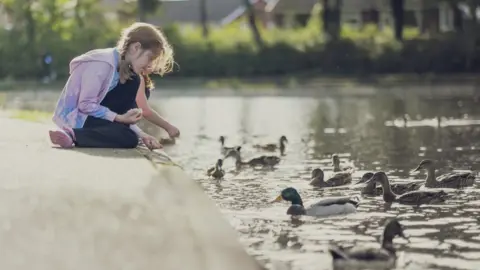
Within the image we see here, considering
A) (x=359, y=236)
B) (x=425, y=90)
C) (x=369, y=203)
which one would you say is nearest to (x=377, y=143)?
(x=369, y=203)

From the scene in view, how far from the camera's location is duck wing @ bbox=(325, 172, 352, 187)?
15.3 metres

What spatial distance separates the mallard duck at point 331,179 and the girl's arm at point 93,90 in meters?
3.26

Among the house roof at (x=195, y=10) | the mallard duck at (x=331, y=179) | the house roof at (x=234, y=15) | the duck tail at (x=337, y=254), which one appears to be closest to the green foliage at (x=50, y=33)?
the house roof at (x=234, y=15)

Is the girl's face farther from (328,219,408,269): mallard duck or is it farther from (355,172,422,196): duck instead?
(328,219,408,269): mallard duck

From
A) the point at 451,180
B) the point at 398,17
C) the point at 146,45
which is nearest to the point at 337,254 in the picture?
the point at 146,45

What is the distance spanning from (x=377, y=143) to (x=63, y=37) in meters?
42.6

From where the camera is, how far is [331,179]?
50.1 ft

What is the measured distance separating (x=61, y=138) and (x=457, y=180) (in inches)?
188

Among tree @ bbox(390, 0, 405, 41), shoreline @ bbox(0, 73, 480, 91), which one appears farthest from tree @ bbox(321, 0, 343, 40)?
A: shoreline @ bbox(0, 73, 480, 91)

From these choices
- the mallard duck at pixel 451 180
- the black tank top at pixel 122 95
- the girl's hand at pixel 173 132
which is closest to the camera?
the girl's hand at pixel 173 132

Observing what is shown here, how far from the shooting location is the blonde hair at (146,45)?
1285cm

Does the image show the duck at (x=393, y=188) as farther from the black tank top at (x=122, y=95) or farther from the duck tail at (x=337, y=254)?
the duck tail at (x=337, y=254)

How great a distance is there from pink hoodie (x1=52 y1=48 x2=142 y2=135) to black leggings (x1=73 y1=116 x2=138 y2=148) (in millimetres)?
94

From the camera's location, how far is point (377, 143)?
2192cm
